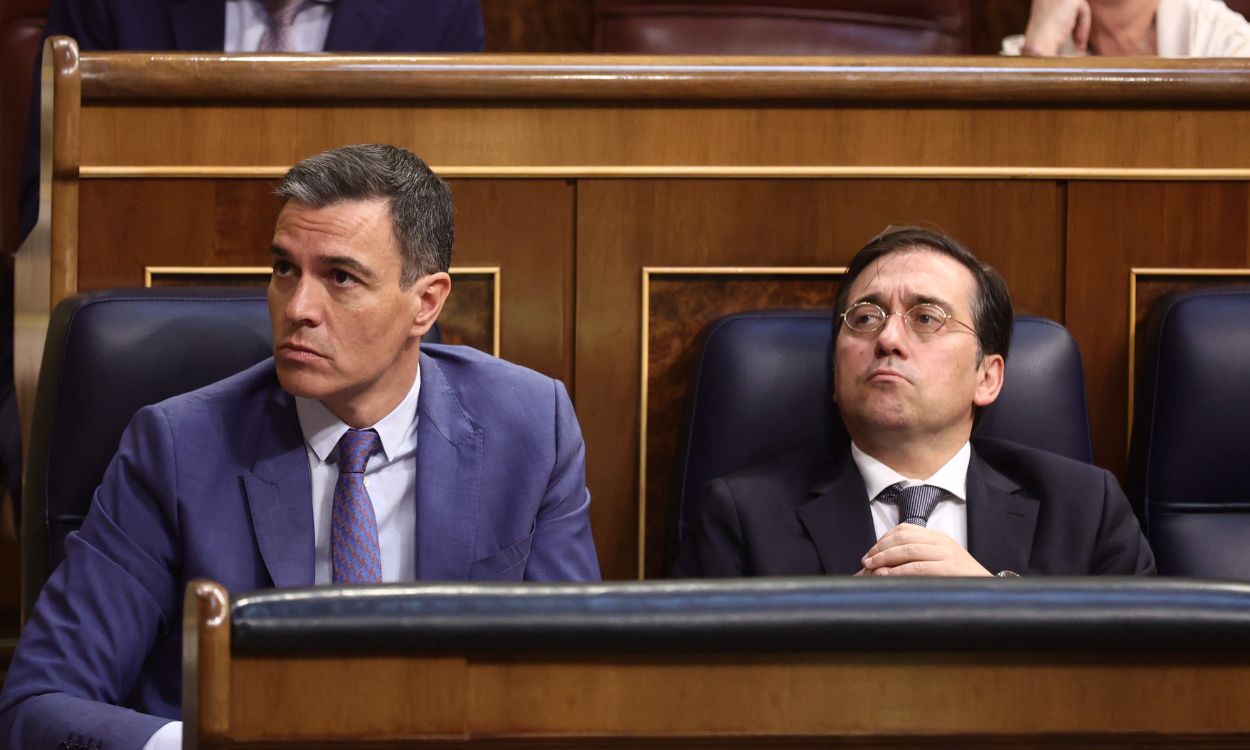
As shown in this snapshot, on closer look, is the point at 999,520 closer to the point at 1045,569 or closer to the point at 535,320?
the point at 1045,569

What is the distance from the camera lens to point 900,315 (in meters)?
1.22

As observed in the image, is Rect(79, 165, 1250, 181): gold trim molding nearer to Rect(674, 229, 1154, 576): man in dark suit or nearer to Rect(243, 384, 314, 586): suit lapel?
Rect(674, 229, 1154, 576): man in dark suit

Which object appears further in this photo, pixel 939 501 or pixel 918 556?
pixel 939 501

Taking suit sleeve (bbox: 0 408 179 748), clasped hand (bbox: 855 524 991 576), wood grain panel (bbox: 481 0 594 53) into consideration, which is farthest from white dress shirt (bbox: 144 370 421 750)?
wood grain panel (bbox: 481 0 594 53)

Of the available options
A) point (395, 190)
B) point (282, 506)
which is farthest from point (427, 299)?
point (282, 506)

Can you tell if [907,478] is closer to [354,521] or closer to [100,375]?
[354,521]

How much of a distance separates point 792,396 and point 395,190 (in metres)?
0.38

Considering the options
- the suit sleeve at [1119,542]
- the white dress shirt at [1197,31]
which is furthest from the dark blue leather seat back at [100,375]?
the white dress shirt at [1197,31]

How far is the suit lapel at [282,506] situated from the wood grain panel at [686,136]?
0.35 m

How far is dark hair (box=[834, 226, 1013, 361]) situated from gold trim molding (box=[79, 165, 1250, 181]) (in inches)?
3.8

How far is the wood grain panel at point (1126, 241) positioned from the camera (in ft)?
4.43

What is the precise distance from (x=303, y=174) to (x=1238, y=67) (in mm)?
843

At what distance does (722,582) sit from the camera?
1.80ft

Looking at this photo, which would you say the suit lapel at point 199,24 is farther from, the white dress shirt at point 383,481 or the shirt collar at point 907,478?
the shirt collar at point 907,478
